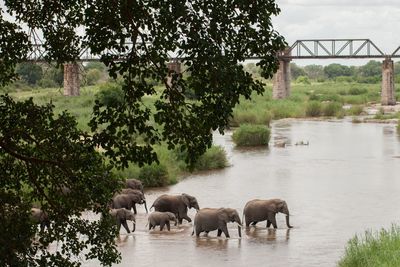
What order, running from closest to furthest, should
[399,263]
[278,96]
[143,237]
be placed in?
1. [399,263]
2. [143,237]
3. [278,96]

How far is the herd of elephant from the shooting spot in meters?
17.0

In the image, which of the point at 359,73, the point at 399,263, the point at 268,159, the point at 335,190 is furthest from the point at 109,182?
the point at 359,73

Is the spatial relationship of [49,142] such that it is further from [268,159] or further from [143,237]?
[268,159]

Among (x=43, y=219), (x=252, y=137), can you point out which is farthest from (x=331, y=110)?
(x=43, y=219)

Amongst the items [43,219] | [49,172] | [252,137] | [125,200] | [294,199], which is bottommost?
[294,199]

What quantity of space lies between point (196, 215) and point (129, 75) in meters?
8.48

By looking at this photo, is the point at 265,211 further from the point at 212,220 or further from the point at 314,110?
the point at 314,110

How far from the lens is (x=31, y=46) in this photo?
9.80 meters

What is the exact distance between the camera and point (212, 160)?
1077 inches

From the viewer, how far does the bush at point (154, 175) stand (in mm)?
23328

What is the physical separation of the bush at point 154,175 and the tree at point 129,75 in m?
13.3

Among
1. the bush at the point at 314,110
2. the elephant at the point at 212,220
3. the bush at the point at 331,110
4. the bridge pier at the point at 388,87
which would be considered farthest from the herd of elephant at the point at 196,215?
the bridge pier at the point at 388,87

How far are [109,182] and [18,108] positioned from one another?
1.14m

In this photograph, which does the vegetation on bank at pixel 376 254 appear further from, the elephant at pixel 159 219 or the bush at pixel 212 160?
the bush at pixel 212 160
